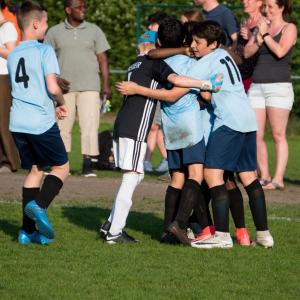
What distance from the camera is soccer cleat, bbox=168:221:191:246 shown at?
873 cm

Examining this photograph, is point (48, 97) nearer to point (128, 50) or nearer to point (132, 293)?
point (132, 293)

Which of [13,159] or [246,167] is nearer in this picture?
[246,167]

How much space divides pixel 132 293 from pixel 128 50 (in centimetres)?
1543

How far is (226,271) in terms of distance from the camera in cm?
785

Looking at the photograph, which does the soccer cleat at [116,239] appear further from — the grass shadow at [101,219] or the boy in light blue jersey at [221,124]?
the boy in light blue jersey at [221,124]

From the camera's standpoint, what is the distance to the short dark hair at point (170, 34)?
876 cm

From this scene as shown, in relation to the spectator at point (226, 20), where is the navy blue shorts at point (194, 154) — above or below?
above

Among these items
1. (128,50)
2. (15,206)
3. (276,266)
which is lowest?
(128,50)

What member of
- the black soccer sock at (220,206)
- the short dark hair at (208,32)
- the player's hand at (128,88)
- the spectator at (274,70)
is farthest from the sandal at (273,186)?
the player's hand at (128,88)

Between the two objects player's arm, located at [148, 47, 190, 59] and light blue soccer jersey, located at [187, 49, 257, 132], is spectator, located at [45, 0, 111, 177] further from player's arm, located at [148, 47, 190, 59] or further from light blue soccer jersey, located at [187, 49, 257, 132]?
light blue soccer jersey, located at [187, 49, 257, 132]

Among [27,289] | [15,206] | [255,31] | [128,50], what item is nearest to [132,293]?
[27,289]

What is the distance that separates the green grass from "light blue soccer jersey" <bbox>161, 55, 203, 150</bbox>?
2.72 ft

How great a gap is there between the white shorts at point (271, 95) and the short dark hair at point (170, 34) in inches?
149

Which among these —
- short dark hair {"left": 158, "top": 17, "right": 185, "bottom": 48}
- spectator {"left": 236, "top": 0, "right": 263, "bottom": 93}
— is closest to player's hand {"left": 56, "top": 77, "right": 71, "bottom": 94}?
short dark hair {"left": 158, "top": 17, "right": 185, "bottom": 48}
